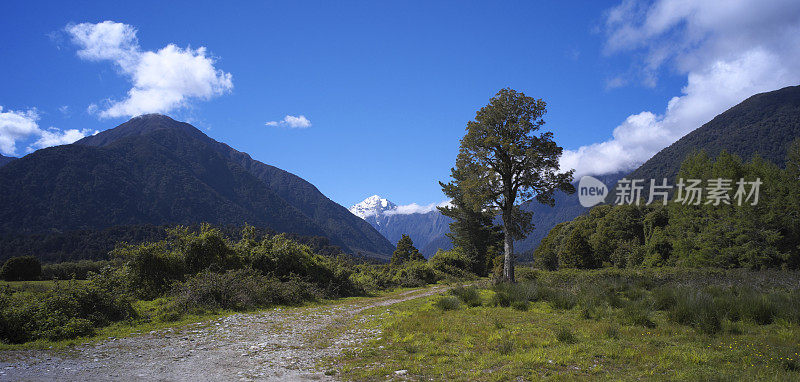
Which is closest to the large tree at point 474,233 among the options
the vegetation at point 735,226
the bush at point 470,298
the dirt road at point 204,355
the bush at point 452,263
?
the bush at point 452,263

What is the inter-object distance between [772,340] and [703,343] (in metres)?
1.53

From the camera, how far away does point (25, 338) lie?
8.34 metres

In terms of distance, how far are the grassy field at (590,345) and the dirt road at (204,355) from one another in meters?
0.98

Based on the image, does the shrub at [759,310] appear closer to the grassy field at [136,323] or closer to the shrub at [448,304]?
the shrub at [448,304]

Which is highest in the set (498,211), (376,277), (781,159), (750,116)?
(750,116)

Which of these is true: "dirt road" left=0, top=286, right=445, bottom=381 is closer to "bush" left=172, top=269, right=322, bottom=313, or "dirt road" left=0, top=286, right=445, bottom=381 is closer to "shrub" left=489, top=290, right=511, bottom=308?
"bush" left=172, top=269, right=322, bottom=313

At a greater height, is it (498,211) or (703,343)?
(498,211)

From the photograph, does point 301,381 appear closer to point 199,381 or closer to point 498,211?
point 199,381

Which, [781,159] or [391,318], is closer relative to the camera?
[391,318]

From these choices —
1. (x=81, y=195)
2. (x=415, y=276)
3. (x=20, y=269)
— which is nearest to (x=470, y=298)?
(x=415, y=276)

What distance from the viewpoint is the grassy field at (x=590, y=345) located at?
629 centimetres

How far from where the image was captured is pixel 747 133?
143 meters

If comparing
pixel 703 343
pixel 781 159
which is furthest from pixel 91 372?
pixel 781 159

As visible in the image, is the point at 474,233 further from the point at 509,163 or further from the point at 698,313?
the point at 698,313
